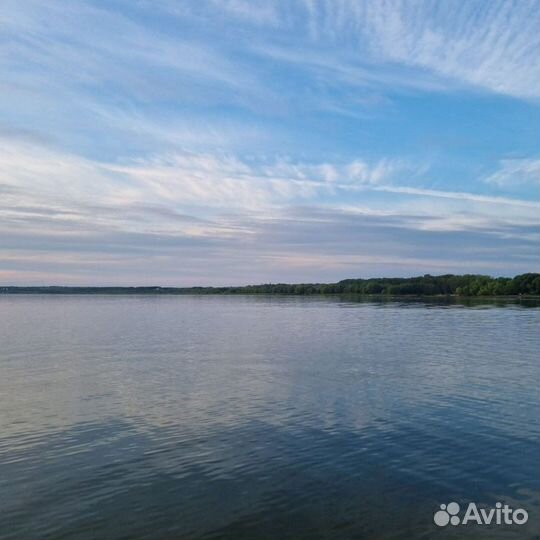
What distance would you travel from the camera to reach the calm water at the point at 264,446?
10609mm

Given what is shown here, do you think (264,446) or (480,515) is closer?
(480,515)

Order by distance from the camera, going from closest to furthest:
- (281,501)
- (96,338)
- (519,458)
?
(281,501), (519,458), (96,338)

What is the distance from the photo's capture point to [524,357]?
31.3 metres

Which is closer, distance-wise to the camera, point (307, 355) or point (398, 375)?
point (398, 375)

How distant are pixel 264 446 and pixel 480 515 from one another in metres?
5.78

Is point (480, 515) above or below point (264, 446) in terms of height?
below

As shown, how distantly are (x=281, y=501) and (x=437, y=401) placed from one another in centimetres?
1050

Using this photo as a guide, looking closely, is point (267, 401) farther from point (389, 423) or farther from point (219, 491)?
point (219, 491)

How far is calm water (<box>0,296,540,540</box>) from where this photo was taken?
34.8 ft

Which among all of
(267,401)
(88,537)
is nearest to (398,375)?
(267,401)

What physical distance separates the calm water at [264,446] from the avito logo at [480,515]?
0.20 metres

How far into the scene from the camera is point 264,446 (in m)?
14.9

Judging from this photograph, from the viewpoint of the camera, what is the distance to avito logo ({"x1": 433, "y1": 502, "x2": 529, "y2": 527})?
35.0 ft

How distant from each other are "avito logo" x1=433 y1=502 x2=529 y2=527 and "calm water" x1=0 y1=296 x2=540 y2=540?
196mm
